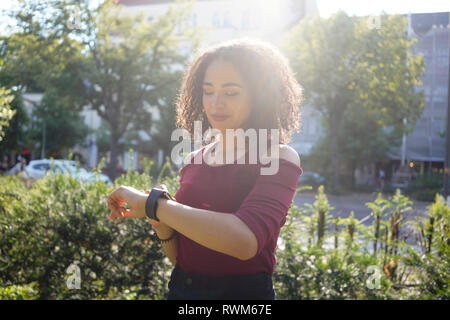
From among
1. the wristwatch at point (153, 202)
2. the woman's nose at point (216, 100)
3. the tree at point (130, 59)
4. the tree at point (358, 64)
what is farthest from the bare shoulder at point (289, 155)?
the tree at point (358, 64)

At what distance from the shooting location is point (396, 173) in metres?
35.3

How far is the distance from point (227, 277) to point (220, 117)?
480 mm

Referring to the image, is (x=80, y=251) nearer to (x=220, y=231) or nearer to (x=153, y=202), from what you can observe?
(x=153, y=202)

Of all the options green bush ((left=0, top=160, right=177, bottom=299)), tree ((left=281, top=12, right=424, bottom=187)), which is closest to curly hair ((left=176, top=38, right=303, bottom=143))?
green bush ((left=0, top=160, right=177, bottom=299))

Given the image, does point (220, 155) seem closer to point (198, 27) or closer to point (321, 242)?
point (321, 242)

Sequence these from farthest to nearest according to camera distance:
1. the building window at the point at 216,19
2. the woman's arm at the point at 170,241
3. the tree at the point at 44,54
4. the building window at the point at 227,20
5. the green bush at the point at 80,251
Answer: the building window at the point at 216,19
the building window at the point at 227,20
the tree at the point at 44,54
the green bush at the point at 80,251
the woman's arm at the point at 170,241

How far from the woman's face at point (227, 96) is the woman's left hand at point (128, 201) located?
1.07 feet

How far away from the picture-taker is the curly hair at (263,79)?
1380 mm

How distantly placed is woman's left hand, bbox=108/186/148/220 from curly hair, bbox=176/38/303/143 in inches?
15.7

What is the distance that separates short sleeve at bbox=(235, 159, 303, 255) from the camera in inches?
46.0

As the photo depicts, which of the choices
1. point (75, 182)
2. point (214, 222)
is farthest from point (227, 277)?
point (75, 182)

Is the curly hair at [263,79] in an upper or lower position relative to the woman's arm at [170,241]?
upper

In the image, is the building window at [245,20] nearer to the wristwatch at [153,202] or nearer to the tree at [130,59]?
the tree at [130,59]

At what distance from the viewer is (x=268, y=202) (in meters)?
1.21
